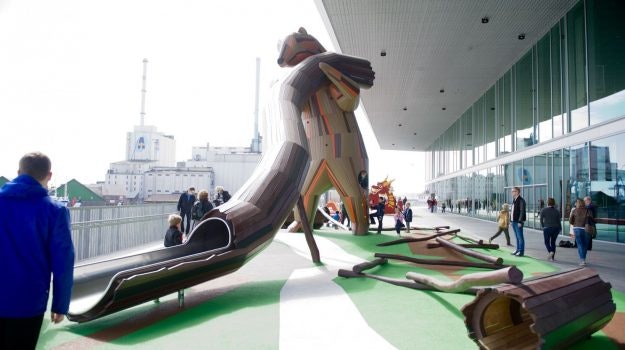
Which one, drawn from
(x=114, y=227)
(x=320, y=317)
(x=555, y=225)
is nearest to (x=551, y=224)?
(x=555, y=225)

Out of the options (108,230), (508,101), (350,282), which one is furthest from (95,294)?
(508,101)

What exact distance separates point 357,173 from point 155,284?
7277 mm

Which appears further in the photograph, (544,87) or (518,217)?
(544,87)

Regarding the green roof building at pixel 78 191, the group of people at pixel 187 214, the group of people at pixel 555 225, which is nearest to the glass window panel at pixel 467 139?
the group of people at pixel 555 225

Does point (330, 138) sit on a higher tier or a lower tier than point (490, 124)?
lower

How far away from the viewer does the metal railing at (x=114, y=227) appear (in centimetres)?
824

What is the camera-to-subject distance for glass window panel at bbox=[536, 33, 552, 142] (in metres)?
16.3

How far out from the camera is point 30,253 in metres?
2.40

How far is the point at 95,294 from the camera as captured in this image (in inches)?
198

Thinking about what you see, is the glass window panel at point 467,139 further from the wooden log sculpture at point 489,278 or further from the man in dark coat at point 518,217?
the wooden log sculpture at point 489,278

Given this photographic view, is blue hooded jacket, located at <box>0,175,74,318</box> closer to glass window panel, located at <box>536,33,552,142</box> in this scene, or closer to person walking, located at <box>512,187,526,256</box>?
person walking, located at <box>512,187,526,256</box>

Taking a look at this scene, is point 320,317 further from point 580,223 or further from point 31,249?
point 580,223

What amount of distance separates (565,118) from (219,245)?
13.8 m

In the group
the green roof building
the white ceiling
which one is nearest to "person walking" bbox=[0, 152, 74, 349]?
the white ceiling
